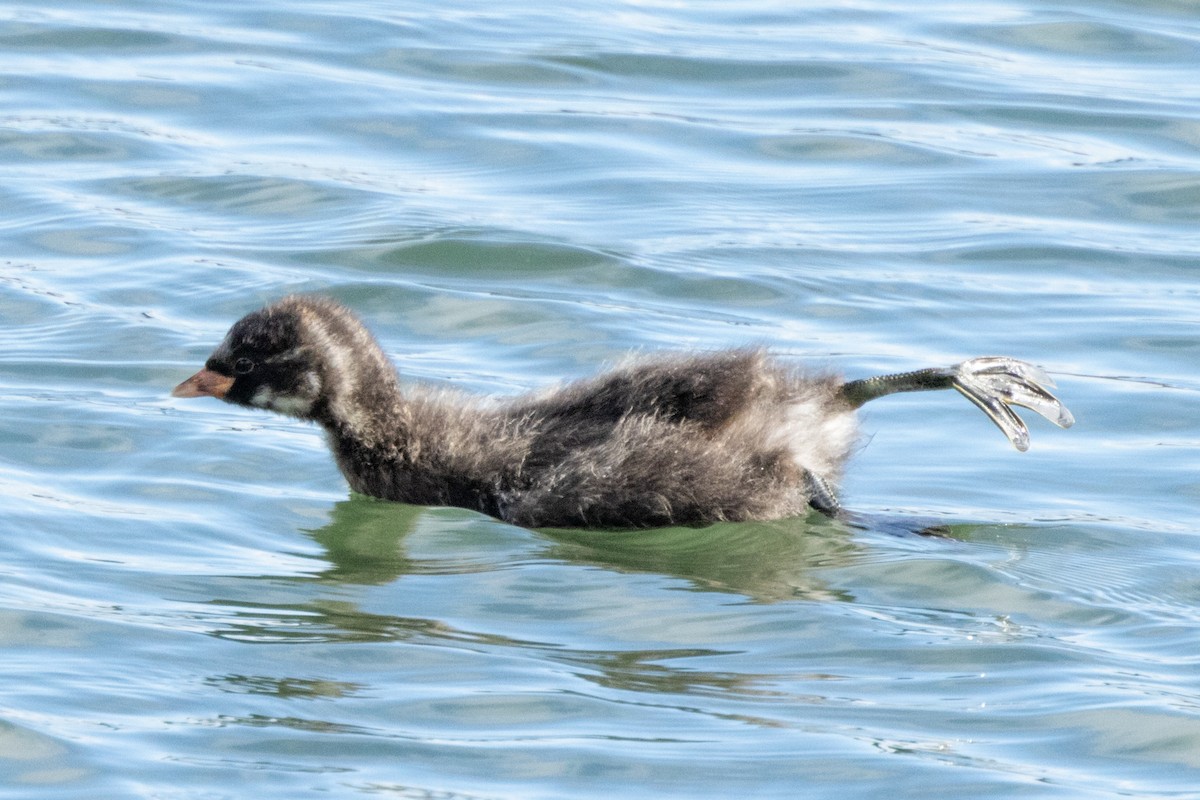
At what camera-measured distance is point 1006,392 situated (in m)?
8.55

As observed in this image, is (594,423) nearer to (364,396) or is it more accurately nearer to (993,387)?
(364,396)

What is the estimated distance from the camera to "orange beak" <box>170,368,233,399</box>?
340 inches

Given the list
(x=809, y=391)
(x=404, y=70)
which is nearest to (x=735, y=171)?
(x=404, y=70)

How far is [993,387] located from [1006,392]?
0.06 m

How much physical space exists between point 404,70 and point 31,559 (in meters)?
7.87

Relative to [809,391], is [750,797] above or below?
below

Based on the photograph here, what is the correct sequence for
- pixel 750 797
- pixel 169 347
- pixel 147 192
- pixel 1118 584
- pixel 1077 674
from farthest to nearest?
pixel 147 192, pixel 169 347, pixel 1118 584, pixel 1077 674, pixel 750 797

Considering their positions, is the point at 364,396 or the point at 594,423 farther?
the point at 364,396

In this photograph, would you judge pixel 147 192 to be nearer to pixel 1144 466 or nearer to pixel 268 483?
pixel 268 483

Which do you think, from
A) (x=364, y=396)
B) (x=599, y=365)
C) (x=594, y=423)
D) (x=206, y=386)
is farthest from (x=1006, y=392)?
(x=206, y=386)

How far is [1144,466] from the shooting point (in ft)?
29.6

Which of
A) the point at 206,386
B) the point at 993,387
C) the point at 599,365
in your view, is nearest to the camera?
the point at 993,387

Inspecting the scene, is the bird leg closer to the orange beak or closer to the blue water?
the blue water

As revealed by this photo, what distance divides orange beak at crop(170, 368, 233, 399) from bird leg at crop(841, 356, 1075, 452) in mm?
2411
